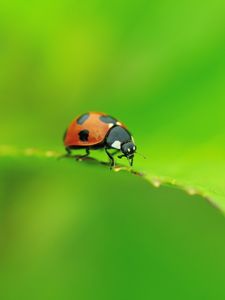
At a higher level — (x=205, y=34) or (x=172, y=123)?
(x=205, y=34)

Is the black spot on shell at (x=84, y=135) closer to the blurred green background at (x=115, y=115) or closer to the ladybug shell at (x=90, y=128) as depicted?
the ladybug shell at (x=90, y=128)

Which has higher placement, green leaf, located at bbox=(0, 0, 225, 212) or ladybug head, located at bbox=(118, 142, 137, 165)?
green leaf, located at bbox=(0, 0, 225, 212)

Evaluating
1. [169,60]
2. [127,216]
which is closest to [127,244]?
[127,216]

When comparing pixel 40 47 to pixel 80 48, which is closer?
pixel 40 47

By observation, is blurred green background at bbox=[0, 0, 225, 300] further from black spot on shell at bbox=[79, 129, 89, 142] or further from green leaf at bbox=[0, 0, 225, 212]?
black spot on shell at bbox=[79, 129, 89, 142]

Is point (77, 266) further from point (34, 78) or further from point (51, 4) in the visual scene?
point (51, 4)

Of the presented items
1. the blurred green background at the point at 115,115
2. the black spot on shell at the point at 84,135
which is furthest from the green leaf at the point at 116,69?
the black spot on shell at the point at 84,135

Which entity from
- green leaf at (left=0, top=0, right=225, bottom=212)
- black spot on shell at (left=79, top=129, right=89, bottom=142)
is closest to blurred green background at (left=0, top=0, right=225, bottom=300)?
green leaf at (left=0, top=0, right=225, bottom=212)

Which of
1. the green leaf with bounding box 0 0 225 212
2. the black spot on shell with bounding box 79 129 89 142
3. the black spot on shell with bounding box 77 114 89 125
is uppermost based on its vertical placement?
the green leaf with bounding box 0 0 225 212
